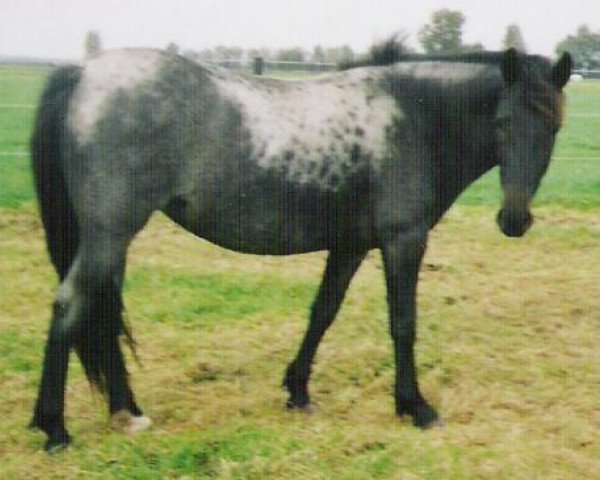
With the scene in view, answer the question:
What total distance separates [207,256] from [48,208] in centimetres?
351

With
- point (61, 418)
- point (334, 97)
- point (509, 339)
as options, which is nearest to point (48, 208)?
point (61, 418)

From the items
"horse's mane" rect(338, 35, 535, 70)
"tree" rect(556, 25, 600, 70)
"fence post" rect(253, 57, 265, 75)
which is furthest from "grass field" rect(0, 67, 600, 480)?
"tree" rect(556, 25, 600, 70)

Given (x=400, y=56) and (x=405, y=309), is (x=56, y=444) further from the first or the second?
(x=400, y=56)

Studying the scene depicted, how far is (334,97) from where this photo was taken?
3.88 m

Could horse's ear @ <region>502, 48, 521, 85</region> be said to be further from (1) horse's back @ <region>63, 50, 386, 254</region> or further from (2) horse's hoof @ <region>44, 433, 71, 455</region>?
(2) horse's hoof @ <region>44, 433, 71, 455</region>

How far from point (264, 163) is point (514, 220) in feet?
4.03

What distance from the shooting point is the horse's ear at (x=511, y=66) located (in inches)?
144

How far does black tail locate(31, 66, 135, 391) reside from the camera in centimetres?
352

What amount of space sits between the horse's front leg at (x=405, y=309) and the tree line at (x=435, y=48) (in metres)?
1.01

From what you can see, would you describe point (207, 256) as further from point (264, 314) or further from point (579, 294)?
point (579, 294)

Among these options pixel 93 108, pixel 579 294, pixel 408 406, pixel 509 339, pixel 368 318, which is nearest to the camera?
pixel 93 108

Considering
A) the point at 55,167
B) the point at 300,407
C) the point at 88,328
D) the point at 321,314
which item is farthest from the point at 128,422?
the point at 55,167

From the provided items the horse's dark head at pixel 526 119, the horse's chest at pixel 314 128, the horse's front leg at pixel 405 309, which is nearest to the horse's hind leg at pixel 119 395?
the horse's chest at pixel 314 128

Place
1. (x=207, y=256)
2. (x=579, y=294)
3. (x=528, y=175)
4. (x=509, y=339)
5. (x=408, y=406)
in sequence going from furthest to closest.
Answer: (x=207, y=256) → (x=579, y=294) → (x=509, y=339) → (x=408, y=406) → (x=528, y=175)
